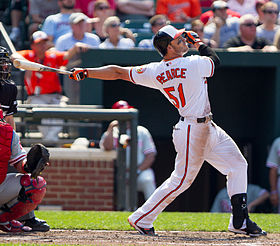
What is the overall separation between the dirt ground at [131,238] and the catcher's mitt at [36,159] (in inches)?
20.5

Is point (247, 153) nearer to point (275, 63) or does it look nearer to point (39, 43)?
point (275, 63)

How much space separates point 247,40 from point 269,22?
23.9 inches

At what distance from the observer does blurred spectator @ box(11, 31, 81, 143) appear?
10.4 metres

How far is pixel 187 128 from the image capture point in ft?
19.2

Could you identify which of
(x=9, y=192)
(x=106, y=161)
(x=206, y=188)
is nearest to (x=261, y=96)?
(x=206, y=188)

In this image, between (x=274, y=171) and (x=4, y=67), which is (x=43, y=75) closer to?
(x=274, y=171)

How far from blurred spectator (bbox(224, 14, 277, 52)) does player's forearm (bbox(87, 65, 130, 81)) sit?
5510 mm

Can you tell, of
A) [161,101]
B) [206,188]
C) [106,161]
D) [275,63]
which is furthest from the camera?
[206,188]

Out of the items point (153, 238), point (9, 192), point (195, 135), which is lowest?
point (153, 238)

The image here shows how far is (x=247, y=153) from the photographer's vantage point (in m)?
12.7

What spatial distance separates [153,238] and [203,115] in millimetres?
1097

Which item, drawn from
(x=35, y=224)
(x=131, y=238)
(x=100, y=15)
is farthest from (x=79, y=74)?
(x=100, y=15)

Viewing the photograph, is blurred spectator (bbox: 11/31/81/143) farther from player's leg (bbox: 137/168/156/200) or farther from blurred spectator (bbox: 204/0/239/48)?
blurred spectator (bbox: 204/0/239/48)

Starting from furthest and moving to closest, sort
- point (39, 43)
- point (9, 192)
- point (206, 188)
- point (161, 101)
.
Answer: point (206, 188), point (161, 101), point (39, 43), point (9, 192)
